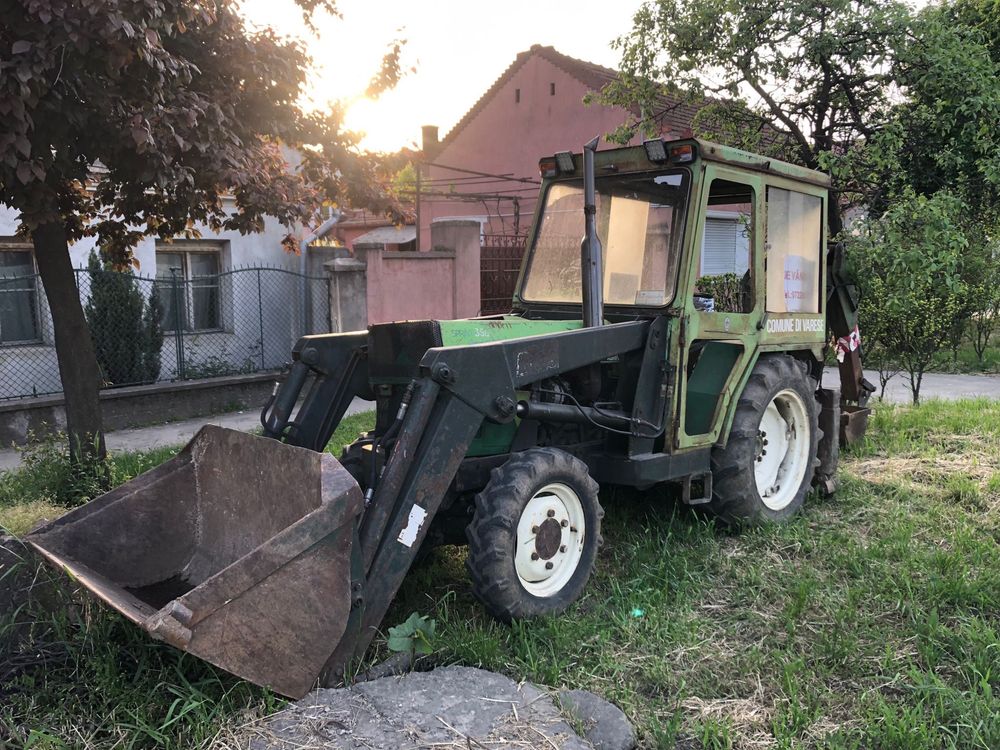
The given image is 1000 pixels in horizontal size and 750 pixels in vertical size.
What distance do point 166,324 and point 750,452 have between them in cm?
901

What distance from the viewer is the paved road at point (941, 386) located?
36.8 feet

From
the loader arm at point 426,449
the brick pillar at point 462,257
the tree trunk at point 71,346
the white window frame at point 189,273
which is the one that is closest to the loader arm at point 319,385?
the loader arm at point 426,449

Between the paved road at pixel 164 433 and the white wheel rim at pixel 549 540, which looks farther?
the paved road at pixel 164 433

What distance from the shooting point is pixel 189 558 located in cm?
394

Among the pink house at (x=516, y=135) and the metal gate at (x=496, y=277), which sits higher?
the pink house at (x=516, y=135)

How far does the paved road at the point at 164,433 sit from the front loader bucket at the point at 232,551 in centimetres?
380

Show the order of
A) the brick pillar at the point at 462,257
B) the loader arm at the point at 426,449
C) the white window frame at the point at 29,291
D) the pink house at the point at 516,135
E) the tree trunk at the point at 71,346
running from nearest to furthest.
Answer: the loader arm at the point at 426,449
the tree trunk at the point at 71,346
the white window frame at the point at 29,291
the brick pillar at the point at 462,257
the pink house at the point at 516,135

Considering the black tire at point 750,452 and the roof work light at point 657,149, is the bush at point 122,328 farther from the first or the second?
the black tire at point 750,452

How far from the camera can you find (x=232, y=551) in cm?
383

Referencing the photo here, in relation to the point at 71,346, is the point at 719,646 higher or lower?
lower

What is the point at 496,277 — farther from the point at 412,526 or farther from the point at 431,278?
the point at 412,526

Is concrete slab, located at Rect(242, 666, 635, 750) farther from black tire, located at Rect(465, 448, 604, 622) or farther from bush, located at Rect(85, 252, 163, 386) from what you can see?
bush, located at Rect(85, 252, 163, 386)

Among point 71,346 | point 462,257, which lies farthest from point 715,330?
point 462,257

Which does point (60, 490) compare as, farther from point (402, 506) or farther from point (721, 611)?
point (721, 611)
